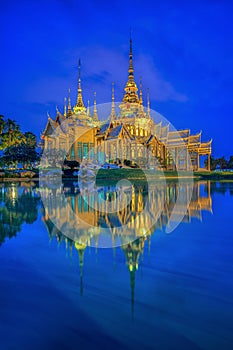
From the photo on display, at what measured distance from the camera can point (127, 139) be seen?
36625 millimetres

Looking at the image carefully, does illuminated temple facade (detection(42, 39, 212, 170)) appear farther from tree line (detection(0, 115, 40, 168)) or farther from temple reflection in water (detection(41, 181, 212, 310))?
temple reflection in water (detection(41, 181, 212, 310))

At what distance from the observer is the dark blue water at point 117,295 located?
2.03m

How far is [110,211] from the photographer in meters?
7.80

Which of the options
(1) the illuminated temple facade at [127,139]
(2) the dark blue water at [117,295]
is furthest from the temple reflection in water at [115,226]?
(1) the illuminated temple facade at [127,139]

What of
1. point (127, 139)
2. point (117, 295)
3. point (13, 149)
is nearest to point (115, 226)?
point (117, 295)

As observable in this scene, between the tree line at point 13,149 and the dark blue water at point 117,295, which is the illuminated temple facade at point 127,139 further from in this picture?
the dark blue water at point 117,295

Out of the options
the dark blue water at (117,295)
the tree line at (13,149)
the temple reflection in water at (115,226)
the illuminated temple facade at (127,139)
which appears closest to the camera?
the dark blue water at (117,295)

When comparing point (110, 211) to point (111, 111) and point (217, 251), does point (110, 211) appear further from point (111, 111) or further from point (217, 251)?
point (111, 111)

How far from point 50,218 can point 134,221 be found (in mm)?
1987

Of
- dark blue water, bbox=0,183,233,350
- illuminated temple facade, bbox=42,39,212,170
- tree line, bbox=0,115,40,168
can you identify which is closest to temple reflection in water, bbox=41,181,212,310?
dark blue water, bbox=0,183,233,350

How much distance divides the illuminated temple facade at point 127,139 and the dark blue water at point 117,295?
3150 centimetres

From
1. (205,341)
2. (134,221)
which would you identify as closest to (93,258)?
(205,341)

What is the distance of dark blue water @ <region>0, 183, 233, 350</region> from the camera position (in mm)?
2029

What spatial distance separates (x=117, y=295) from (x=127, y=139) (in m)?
34.4
